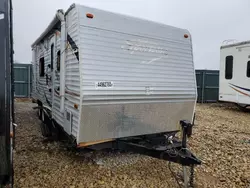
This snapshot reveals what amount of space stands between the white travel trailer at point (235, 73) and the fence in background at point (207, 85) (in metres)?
3.34

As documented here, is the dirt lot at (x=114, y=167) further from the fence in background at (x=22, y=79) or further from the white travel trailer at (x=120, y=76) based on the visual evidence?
the fence in background at (x=22, y=79)

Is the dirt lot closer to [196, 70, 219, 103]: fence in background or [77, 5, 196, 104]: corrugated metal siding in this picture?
[77, 5, 196, 104]: corrugated metal siding

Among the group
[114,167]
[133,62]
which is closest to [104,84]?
[133,62]

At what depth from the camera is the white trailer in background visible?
3.35 m

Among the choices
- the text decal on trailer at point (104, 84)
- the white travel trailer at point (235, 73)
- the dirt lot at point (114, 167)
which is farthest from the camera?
the white travel trailer at point (235, 73)

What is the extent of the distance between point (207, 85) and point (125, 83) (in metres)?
12.3

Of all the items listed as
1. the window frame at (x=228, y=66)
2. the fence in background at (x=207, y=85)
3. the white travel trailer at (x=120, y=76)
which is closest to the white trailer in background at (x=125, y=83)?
the white travel trailer at (x=120, y=76)

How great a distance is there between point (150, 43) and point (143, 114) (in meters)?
1.24

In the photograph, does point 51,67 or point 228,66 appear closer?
point 51,67

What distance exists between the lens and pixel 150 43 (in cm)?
395

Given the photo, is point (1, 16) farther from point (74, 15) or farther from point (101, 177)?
point (101, 177)

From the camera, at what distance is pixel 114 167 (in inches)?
157

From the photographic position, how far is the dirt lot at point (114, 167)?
11.5 feet

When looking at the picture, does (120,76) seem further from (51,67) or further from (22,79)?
(22,79)
